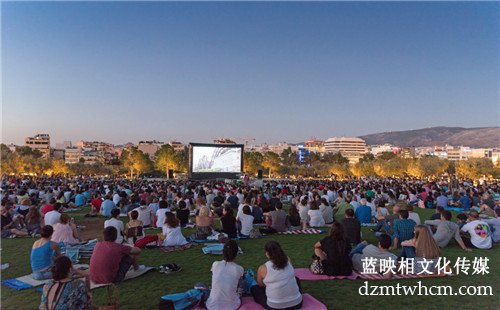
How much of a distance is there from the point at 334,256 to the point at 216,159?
42.0m

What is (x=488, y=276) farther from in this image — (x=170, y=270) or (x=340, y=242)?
(x=170, y=270)

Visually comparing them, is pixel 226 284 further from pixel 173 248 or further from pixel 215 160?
pixel 215 160

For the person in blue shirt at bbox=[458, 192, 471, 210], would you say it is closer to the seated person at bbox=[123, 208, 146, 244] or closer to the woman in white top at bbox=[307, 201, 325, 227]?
the woman in white top at bbox=[307, 201, 325, 227]

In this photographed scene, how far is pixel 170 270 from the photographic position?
293 inches

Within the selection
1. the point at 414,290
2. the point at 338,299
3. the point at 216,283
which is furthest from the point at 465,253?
the point at 216,283

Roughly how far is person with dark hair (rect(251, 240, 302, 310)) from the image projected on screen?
42890 millimetres

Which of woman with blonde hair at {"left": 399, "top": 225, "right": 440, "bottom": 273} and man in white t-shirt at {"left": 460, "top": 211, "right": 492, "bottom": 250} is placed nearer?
woman with blonde hair at {"left": 399, "top": 225, "right": 440, "bottom": 273}

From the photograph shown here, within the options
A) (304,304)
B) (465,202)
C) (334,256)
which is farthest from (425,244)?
(465,202)

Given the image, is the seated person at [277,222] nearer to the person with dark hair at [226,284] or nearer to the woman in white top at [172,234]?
the woman in white top at [172,234]

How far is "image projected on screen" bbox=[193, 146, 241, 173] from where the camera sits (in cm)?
4806

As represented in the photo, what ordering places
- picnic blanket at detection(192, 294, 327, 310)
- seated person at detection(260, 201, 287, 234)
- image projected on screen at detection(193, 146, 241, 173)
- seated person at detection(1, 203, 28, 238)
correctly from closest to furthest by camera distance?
picnic blanket at detection(192, 294, 327, 310)
seated person at detection(1, 203, 28, 238)
seated person at detection(260, 201, 287, 234)
image projected on screen at detection(193, 146, 241, 173)

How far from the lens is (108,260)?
6035mm

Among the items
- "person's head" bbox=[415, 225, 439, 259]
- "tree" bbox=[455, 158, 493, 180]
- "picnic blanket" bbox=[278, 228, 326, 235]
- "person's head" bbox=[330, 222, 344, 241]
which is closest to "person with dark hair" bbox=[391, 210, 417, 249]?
"person's head" bbox=[415, 225, 439, 259]

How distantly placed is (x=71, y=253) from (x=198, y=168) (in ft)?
131
